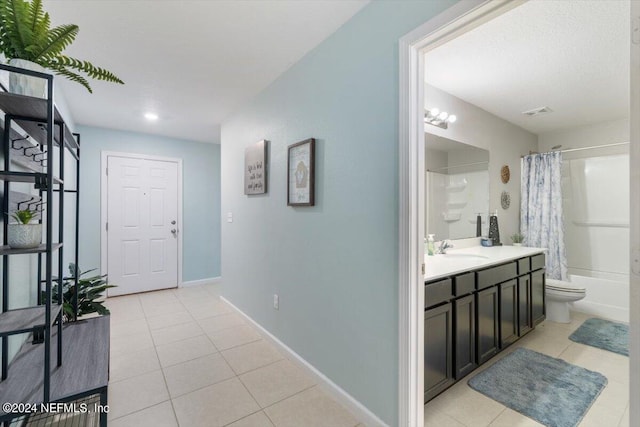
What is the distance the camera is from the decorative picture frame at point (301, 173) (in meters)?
2.04

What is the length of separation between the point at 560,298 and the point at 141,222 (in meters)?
5.36

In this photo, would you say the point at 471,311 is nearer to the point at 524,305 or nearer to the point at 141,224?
the point at 524,305

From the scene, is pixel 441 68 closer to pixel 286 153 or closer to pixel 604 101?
pixel 286 153

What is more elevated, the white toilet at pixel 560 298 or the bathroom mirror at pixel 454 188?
the bathroom mirror at pixel 454 188

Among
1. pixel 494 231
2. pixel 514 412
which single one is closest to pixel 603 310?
pixel 494 231

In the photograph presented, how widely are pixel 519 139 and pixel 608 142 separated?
3.23 feet

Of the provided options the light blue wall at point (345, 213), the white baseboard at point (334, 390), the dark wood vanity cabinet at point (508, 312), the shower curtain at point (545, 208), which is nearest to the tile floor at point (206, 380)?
the white baseboard at point (334, 390)

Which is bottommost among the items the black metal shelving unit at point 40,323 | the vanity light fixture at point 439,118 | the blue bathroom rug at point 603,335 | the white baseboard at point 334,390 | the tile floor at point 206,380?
the tile floor at point 206,380

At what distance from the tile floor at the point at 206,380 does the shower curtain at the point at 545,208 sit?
3381 millimetres

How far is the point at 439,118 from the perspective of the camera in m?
2.60

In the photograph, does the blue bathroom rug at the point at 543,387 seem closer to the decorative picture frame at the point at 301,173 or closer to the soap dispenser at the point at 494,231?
the soap dispenser at the point at 494,231

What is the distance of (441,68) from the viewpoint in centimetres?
228

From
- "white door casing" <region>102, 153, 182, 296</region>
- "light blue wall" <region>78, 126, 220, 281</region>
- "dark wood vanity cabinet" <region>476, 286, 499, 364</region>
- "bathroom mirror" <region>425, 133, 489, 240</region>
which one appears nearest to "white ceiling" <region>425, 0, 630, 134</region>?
"bathroom mirror" <region>425, 133, 489, 240</region>

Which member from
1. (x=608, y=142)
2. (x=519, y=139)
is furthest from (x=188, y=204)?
(x=608, y=142)
